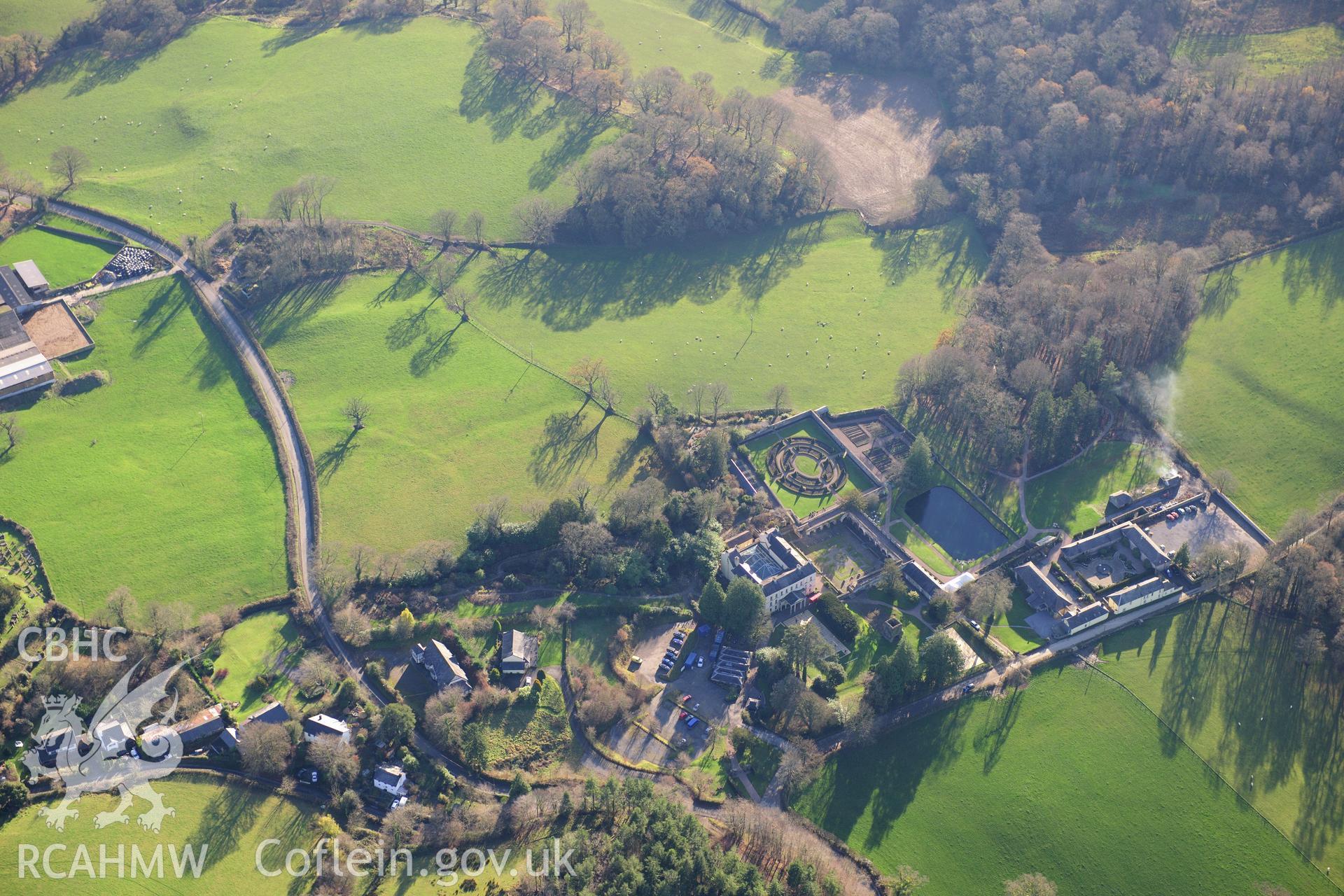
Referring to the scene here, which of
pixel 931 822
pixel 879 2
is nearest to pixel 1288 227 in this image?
pixel 879 2

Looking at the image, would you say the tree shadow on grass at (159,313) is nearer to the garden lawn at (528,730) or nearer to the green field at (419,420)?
the green field at (419,420)

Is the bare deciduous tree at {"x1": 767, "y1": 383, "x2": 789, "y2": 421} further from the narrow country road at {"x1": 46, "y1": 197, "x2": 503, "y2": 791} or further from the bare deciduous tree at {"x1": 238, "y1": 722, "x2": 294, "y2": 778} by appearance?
the bare deciduous tree at {"x1": 238, "y1": 722, "x2": 294, "y2": 778}

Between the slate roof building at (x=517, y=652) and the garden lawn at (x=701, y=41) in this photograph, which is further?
the garden lawn at (x=701, y=41)

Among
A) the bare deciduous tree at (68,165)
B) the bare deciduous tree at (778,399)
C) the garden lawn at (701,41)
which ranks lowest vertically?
the bare deciduous tree at (778,399)

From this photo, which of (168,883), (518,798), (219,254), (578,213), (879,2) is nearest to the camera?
(168,883)

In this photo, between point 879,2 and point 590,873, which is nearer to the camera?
point 590,873

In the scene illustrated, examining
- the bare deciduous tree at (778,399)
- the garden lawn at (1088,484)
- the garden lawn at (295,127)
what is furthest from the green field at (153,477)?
the garden lawn at (1088,484)

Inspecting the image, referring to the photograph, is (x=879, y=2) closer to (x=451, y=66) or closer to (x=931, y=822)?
(x=451, y=66)

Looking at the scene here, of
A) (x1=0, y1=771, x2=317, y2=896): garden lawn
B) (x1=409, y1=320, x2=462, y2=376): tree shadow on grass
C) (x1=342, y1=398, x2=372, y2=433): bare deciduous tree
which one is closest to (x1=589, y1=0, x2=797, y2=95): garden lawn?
(x1=409, y1=320, x2=462, y2=376): tree shadow on grass
